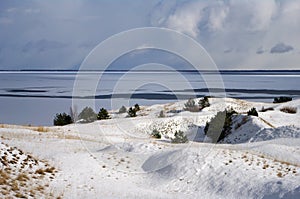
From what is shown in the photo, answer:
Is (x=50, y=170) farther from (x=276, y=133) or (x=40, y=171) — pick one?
(x=276, y=133)

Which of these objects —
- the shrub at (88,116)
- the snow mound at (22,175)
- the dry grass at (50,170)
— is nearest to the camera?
the snow mound at (22,175)

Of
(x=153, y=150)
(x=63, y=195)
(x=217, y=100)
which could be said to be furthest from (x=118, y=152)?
(x=217, y=100)

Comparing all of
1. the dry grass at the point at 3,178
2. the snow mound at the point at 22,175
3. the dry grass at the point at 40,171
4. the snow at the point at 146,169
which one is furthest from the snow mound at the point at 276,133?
the dry grass at the point at 3,178

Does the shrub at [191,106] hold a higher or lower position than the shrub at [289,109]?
higher

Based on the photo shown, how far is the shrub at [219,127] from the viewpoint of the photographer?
40.1m

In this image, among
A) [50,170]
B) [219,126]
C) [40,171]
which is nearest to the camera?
[40,171]

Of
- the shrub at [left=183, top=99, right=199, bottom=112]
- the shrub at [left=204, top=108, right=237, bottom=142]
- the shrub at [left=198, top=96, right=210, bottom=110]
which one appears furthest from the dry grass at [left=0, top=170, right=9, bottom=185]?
the shrub at [left=198, top=96, right=210, bottom=110]

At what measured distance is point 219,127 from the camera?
42.6 meters

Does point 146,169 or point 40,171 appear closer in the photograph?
point 40,171

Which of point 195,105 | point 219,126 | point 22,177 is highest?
point 195,105

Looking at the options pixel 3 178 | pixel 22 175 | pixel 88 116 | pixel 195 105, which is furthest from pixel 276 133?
pixel 3 178

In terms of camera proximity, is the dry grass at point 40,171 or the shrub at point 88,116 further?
the shrub at point 88,116

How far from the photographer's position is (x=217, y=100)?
59875 mm

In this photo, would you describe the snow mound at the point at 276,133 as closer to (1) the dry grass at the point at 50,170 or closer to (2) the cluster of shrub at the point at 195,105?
(2) the cluster of shrub at the point at 195,105
